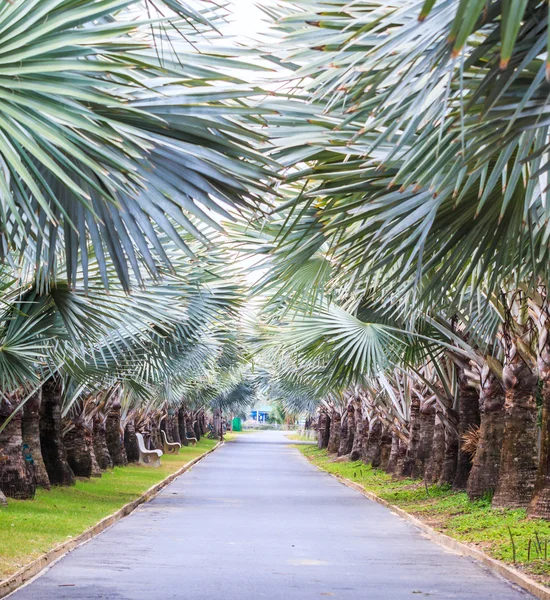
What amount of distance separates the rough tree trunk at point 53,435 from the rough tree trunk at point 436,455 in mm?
8725

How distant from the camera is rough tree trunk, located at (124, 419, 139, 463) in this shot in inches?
1563

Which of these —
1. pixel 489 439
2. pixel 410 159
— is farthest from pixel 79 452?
pixel 410 159

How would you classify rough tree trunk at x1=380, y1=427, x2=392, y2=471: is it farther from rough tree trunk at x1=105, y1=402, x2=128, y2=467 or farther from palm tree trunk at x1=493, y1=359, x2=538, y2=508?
palm tree trunk at x1=493, y1=359, x2=538, y2=508

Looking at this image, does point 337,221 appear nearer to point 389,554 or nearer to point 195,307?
point 389,554

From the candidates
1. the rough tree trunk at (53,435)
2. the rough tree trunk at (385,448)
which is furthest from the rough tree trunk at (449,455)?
the rough tree trunk at (385,448)

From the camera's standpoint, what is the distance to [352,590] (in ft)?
32.7

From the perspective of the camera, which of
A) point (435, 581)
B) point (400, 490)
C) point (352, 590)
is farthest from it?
point (400, 490)

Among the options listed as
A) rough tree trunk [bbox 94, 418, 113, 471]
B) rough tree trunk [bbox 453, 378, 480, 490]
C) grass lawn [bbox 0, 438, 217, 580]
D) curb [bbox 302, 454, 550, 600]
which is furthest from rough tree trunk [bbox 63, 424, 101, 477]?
rough tree trunk [bbox 453, 378, 480, 490]

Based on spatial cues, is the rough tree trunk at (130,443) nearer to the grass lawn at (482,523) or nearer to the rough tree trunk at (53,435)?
the grass lawn at (482,523)

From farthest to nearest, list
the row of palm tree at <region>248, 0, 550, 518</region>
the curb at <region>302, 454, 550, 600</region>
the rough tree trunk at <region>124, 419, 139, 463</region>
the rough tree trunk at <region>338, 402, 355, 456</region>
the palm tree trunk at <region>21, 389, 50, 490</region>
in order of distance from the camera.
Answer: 1. the rough tree trunk at <region>338, 402, 355, 456</region>
2. the rough tree trunk at <region>124, 419, 139, 463</region>
3. the palm tree trunk at <region>21, 389, 50, 490</region>
4. the curb at <region>302, 454, 550, 600</region>
5. the row of palm tree at <region>248, 0, 550, 518</region>

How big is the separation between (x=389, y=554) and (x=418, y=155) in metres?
9.14

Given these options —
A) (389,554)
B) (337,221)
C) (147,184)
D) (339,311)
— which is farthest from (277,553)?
(147,184)

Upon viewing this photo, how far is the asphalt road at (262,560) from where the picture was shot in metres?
9.76

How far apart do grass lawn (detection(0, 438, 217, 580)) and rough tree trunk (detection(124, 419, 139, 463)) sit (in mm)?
11168
